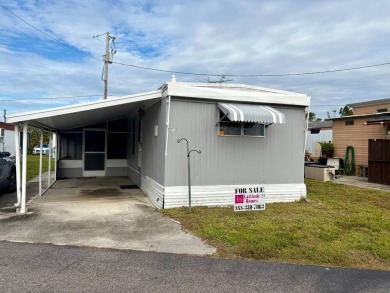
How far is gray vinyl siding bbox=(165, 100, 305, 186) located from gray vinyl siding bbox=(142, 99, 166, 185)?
310 mm

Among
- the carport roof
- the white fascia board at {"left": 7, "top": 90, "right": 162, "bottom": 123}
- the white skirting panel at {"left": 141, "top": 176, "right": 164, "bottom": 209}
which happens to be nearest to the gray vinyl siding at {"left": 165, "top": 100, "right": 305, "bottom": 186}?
the carport roof

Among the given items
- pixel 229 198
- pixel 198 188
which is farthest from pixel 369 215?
pixel 198 188

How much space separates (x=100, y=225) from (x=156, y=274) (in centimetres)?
249

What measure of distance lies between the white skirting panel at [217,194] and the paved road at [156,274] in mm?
2873

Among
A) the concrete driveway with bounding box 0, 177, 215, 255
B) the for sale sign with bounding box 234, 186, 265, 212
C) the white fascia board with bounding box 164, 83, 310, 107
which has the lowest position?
the concrete driveway with bounding box 0, 177, 215, 255

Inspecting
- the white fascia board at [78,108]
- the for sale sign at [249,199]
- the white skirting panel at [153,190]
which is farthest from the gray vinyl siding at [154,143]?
the for sale sign at [249,199]

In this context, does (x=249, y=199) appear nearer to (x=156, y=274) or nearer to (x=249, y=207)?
(x=249, y=207)

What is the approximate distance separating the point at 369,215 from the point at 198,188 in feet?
12.6

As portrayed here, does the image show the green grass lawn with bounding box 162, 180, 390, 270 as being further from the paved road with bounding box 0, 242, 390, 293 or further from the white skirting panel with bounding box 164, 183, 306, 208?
the paved road with bounding box 0, 242, 390, 293

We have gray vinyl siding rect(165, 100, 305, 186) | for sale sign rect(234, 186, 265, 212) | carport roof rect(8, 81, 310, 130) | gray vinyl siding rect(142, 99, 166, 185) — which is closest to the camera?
for sale sign rect(234, 186, 265, 212)

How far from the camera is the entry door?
1317 cm

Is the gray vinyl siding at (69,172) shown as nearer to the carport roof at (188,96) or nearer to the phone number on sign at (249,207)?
the carport roof at (188,96)

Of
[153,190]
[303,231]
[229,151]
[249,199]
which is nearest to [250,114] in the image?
[229,151]

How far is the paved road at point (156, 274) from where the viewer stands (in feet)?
11.6
